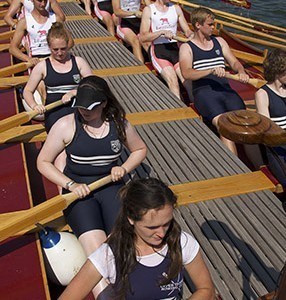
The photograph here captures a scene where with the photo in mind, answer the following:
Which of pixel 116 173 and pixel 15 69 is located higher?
pixel 116 173

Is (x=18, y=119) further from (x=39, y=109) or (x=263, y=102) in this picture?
(x=263, y=102)

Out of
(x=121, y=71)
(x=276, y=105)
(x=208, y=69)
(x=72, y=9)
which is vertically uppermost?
(x=276, y=105)

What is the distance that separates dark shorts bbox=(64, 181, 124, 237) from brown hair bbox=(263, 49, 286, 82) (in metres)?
2.09

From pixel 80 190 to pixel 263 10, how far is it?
16.9 metres

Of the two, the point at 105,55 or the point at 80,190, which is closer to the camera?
the point at 80,190

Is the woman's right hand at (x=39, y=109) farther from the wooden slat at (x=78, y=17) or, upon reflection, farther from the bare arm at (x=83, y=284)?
the wooden slat at (x=78, y=17)

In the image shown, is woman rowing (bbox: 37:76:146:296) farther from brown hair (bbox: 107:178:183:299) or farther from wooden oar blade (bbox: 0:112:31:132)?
wooden oar blade (bbox: 0:112:31:132)

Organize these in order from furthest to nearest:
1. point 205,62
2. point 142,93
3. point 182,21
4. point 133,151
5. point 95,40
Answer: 1. point 95,40
2. point 182,21
3. point 142,93
4. point 205,62
5. point 133,151

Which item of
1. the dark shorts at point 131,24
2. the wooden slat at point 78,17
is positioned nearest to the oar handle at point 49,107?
the dark shorts at point 131,24

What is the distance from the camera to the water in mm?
17484

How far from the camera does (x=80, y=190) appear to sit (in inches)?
143

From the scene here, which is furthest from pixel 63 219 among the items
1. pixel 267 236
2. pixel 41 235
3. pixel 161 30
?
pixel 161 30

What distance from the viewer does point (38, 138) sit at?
5309mm

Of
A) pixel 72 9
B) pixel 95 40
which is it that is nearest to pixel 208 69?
pixel 95 40
